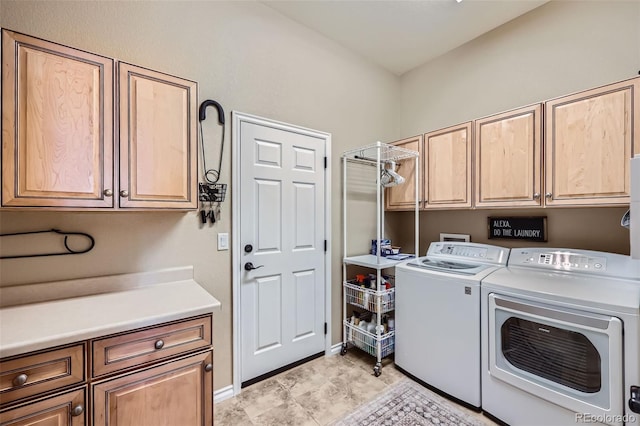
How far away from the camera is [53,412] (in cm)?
104

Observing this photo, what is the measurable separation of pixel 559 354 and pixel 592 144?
1307 millimetres

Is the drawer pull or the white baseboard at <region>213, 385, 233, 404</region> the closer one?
the drawer pull

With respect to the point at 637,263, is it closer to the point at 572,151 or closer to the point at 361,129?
the point at 572,151

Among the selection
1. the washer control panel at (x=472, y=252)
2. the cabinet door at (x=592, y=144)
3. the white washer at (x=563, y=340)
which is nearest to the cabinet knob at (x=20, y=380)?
the white washer at (x=563, y=340)

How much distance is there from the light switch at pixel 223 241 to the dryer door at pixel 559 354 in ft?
6.04

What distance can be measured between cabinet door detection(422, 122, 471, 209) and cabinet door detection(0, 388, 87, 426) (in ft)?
8.67

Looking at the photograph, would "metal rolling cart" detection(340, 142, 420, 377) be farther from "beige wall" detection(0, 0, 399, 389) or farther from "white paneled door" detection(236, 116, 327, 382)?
"white paneled door" detection(236, 116, 327, 382)

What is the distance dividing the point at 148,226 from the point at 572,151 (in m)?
2.79

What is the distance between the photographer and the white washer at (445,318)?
190cm

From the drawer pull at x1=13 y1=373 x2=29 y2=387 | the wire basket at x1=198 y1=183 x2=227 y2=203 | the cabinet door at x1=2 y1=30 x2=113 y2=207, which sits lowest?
the drawer pull at x1=13 y1=373 x2=29 y2=387

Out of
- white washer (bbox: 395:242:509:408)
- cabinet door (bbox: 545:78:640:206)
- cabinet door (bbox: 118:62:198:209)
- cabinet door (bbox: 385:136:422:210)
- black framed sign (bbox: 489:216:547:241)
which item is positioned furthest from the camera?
cabinet door (bbox: 385:136:422:210)

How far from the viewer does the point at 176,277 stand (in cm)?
183

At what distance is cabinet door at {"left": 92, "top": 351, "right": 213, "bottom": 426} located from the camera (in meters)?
1.14

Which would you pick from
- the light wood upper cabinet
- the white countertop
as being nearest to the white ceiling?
the light wood upper cabinet
